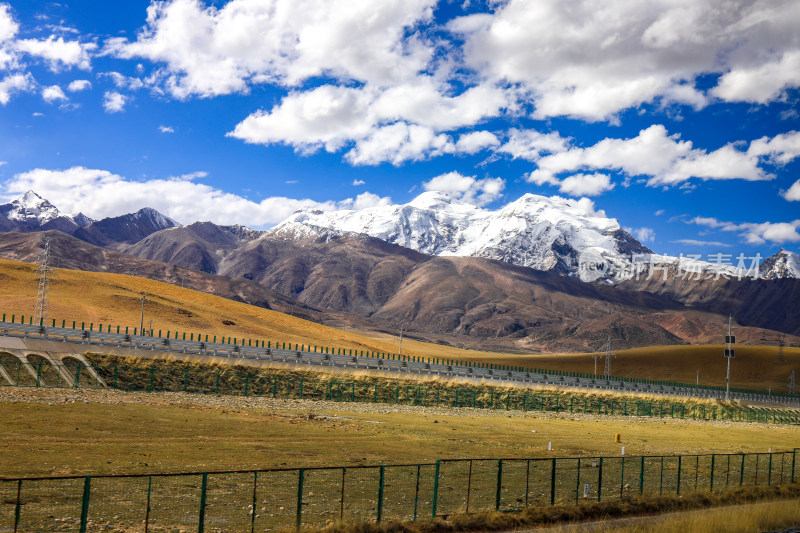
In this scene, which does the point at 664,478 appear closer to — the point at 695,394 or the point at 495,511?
the point at 495,511

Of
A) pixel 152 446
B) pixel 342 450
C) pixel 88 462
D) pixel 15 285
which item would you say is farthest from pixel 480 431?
pixel 15 285

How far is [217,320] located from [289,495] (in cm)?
12372

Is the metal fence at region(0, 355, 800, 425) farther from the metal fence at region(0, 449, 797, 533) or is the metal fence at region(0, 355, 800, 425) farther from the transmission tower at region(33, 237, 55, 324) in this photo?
the metal fence at region(0, 449, 797, 533)

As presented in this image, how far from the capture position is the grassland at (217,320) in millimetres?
123000

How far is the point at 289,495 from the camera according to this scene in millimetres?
23891

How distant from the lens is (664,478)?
103 feet

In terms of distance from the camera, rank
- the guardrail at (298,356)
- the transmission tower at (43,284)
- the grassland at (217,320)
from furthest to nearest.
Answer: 1. the grassland at (217,320)
2. the transmission tower at (43,284)
3. the guardrail at (298,356)

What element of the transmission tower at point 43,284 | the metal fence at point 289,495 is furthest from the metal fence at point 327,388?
the metal fence at point 289,495

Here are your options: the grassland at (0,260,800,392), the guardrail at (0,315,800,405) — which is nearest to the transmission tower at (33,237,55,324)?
the guardrail at (0,315,800,405)

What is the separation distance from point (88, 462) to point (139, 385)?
36003mm

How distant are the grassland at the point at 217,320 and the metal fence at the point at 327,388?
5311 centimetres

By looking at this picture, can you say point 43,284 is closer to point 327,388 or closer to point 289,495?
point 327,388

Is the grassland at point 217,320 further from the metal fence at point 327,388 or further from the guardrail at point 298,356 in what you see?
the metal fence at point 327,388

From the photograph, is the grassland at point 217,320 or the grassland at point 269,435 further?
the grassland at point 217,320
